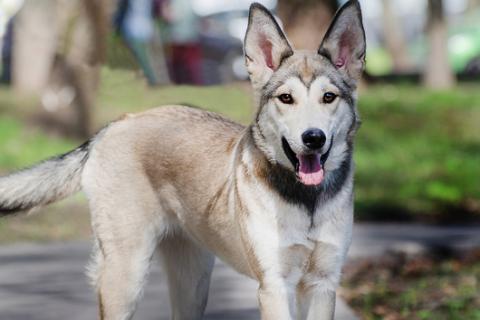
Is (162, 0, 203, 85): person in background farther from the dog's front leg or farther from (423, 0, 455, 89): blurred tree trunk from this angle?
the dog's front leg

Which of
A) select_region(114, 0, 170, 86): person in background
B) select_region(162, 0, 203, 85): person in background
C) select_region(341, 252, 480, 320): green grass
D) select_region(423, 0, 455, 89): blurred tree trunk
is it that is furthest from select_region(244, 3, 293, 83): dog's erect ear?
select_region(423, 0, 455, 89): blurred tree trunk

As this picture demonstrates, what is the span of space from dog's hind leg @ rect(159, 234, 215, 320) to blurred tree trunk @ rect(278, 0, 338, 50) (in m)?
9.49

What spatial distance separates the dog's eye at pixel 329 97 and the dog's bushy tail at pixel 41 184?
6.00ft

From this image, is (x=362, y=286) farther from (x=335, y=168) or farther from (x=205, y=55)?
(x=205, y=55)

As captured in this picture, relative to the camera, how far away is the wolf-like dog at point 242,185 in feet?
20.8

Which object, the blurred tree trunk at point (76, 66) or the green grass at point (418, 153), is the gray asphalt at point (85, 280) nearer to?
the green grass at point (418, 153)

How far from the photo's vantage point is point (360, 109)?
18.7m

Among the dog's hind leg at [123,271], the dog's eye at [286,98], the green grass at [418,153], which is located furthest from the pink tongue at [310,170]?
the green grass at [418,153]

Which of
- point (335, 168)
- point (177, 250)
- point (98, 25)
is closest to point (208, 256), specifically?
point (177, 250)

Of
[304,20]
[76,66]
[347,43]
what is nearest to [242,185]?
[347,43]

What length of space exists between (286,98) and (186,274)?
162 cm

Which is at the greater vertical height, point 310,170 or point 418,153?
point 310,170

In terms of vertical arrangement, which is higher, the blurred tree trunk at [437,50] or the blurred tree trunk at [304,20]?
the blurred tree trunk at [304,20]

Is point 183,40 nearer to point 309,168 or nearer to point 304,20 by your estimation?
point 304,20
